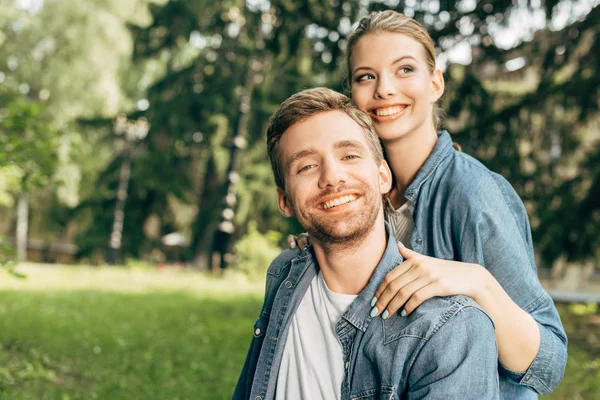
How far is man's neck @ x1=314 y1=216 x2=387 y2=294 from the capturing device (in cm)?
223

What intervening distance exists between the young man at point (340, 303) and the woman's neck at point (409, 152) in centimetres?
32

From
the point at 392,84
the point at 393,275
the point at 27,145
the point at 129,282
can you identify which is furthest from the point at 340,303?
the point at 129,282

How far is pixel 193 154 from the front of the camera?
819 inches

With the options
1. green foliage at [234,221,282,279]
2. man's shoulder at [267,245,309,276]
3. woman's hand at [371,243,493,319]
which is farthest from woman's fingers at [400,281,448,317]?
green foliage at [234,221,282,279]

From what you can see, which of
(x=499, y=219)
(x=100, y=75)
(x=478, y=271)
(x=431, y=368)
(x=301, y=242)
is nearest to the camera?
(x=431, y=368)

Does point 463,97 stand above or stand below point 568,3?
below

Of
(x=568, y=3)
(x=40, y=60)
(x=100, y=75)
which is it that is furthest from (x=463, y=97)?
(x=40, y=60)

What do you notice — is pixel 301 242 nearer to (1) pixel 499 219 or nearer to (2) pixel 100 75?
(1) pixel 499 219

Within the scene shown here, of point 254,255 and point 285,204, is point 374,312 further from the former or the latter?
point 254,255

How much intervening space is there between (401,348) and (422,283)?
0.21m

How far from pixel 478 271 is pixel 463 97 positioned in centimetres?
760

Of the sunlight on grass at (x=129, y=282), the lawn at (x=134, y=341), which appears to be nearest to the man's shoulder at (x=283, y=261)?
the lawn at (x=134, y=341)

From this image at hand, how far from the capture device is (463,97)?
30.3ft

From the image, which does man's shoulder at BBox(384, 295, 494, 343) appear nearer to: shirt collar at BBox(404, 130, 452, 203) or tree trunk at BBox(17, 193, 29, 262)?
shirt collar at BBox(404, 130, 452, 203)
